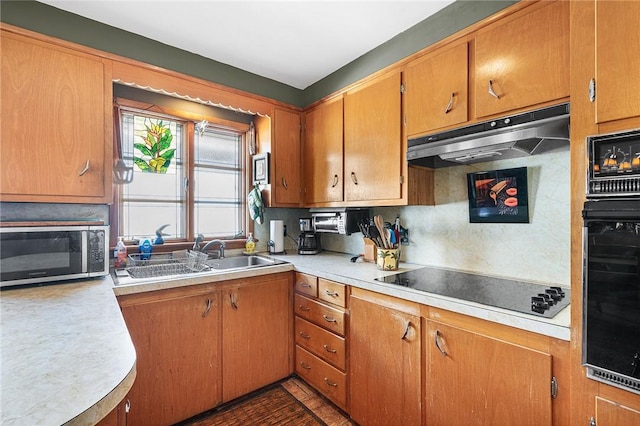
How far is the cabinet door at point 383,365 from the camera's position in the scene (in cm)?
146

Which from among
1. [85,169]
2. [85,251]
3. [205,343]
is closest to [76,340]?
[85,251]

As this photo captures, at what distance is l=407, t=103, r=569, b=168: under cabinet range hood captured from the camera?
1243mm

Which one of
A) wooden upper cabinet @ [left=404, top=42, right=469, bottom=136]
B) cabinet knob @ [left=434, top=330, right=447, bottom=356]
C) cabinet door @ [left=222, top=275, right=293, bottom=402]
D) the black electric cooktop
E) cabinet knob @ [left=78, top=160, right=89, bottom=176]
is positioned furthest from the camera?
cabinet door @ [left=222, top=275, right=293, bottom=402]

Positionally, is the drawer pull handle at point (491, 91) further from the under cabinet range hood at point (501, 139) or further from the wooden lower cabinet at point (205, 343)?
the wooden lower cabinet at point (205, 343)

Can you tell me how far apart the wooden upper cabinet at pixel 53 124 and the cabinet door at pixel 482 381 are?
80.0 inches

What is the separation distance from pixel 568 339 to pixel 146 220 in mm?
2604

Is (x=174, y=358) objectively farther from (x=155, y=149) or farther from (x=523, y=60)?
(x=523, y=60)

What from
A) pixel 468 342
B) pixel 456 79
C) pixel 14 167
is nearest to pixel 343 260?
pixel 468 342

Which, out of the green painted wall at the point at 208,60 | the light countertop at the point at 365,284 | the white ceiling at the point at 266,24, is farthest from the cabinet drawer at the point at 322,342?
the white ceiling at the point at 266,24

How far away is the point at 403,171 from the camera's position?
186 centimetres

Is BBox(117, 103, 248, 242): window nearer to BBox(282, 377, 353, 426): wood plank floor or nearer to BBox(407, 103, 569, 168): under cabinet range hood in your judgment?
BBox(282, 377, 353, 426): wood plank floor

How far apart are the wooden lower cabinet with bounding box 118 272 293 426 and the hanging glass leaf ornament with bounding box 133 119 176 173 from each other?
3.71ft

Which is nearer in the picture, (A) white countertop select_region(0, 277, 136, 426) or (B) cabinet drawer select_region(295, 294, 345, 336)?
(A) white countertop select_region(0, 277, 136, 426)

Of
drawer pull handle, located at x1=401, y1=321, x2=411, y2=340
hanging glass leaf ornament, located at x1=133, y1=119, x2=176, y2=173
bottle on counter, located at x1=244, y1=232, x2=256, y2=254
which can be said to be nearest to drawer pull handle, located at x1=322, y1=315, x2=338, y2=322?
drawer pull handle, located at x1=401, y1=321, x2=411, y2=340
